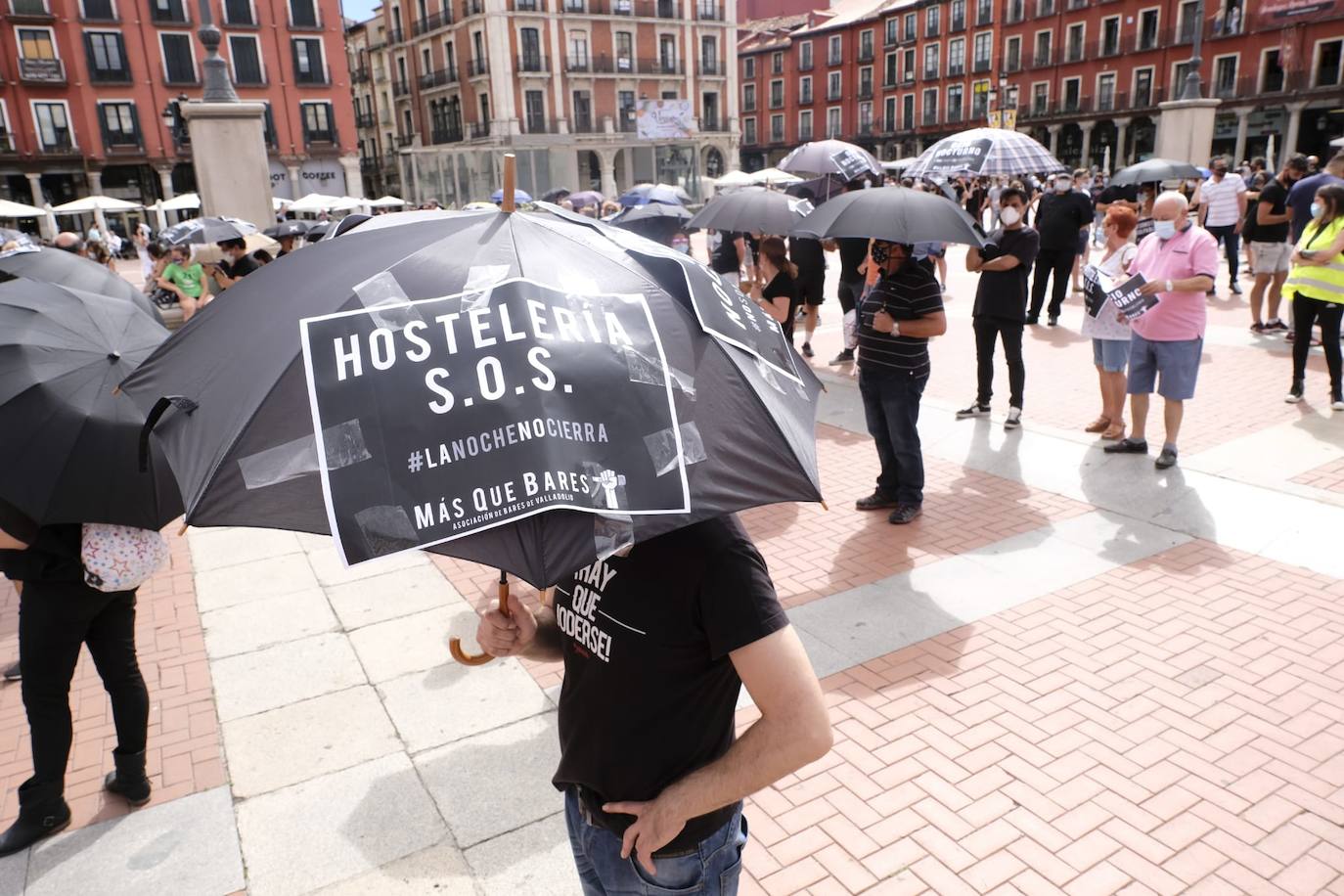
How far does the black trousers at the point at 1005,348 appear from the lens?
7.77 metres

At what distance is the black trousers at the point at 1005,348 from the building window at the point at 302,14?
47375 mm

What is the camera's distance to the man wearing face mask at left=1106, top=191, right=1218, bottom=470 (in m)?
6.44

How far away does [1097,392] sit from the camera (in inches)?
354

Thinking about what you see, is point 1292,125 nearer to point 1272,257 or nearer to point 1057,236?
point 1272,257

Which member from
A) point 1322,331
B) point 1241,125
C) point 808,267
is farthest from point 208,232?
point 1241,125

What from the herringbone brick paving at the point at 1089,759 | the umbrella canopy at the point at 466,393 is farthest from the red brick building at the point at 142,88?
the umbrella canopy at the point at 466,393

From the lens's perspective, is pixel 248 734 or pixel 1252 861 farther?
→ pixel 248 734

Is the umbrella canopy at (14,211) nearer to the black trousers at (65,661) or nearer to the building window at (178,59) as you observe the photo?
the building window at (178,59)

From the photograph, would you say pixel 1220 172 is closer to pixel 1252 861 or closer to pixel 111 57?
pixel 1252 861

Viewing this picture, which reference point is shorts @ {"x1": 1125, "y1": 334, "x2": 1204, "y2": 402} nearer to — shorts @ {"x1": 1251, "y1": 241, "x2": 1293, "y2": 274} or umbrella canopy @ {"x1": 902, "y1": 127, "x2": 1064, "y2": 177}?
umbrella canopy @ {"x1": 902, "y1": 127, "x2": 1064, "y2": 177}

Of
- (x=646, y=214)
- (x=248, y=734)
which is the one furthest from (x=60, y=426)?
Answer: (x=646, y=214)

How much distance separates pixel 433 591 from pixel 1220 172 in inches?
536

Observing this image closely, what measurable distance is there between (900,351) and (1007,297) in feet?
7.51

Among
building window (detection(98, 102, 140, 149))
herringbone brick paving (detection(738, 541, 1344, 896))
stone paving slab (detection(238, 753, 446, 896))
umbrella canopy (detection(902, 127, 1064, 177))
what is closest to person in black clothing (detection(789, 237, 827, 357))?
umbrella canopy (detection(902, 127, 1064, 177))
